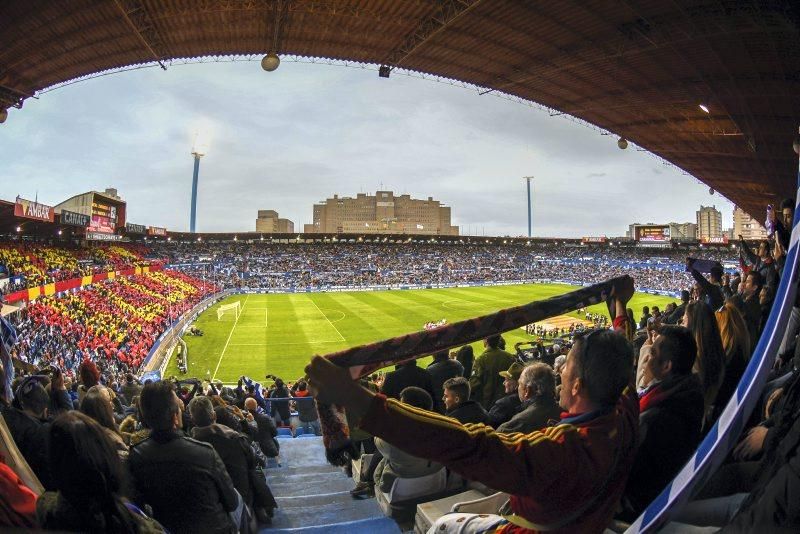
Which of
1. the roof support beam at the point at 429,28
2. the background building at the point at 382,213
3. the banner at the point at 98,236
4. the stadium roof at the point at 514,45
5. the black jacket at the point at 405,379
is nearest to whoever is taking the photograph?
the black jacket at the point at 405,379

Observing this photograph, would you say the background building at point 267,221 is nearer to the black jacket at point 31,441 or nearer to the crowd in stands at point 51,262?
the crowd in stands at point 51,262

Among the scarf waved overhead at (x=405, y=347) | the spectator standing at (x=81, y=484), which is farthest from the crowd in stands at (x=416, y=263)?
the scarf waved overhead at (x=405, y=347)

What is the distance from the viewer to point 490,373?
5.63m

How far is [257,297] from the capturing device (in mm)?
46500

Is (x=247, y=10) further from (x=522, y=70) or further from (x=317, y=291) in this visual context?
(x=317, y=291)

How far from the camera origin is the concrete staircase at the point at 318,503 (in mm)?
3494

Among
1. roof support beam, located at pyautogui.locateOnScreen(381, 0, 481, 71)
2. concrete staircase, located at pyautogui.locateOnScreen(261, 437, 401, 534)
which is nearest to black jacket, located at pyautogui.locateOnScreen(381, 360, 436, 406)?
concrete staircase, located at pyautogui.locateOnScreen(261, 437, 401, 534)

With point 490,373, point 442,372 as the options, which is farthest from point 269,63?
point 490,373

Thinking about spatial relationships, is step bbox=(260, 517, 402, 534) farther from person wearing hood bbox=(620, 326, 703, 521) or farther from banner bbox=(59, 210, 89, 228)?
banner bbox=(59, 210, 89, 228)

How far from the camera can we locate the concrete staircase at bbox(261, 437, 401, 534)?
11.5ft

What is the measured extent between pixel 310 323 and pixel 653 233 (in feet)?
182

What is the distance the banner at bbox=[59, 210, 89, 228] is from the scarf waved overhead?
3672 centimetres

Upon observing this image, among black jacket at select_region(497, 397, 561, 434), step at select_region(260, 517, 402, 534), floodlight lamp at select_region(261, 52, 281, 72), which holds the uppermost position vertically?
floodlight lamp at select_region(261, 52, 281, 72)

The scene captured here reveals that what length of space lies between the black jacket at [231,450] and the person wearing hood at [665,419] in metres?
Result: 2.81
